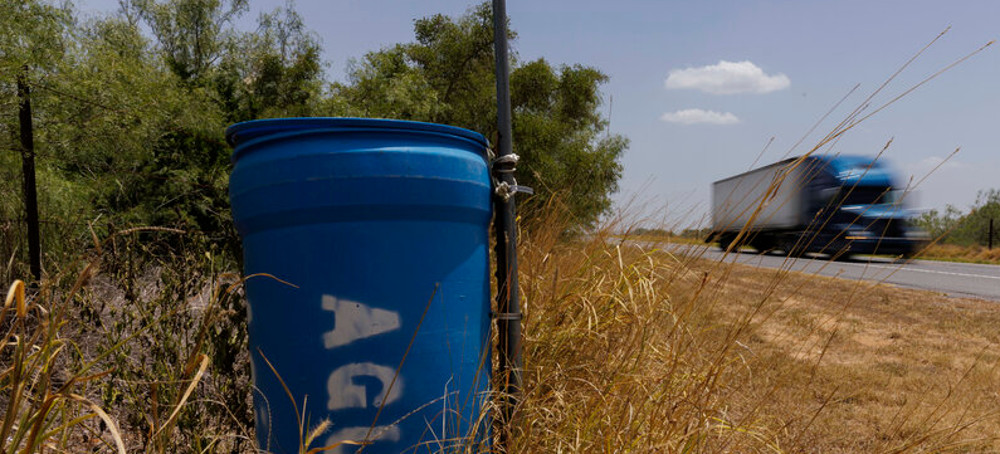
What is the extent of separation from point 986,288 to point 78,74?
1299cm

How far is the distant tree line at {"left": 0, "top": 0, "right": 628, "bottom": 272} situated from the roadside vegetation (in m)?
0.04

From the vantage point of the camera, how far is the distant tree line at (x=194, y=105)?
134 inches

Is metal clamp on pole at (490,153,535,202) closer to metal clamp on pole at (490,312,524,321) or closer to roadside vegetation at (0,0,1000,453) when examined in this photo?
metal clamp on pole at (490,312,524,321)

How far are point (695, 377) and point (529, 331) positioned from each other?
0.64 meters

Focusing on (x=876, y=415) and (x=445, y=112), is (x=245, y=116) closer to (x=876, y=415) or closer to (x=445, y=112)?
(x=445, y=112)

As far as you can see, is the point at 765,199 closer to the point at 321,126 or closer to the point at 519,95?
the point at 321,126

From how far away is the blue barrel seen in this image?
155cm

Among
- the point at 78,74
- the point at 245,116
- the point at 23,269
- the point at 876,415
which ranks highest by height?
the point at 245,116

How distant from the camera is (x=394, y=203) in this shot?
1.56 m

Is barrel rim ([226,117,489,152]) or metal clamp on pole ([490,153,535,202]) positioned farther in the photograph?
metal clamp on pole ([490,153,535,202])

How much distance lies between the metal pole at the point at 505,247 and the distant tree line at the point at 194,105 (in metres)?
0.59

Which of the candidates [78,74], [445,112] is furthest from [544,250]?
[445,112]

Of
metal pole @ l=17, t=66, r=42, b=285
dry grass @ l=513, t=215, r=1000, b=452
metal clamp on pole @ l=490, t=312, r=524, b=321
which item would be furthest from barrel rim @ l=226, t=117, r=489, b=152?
metal pole @ l=17, t=66, r=42, b=285

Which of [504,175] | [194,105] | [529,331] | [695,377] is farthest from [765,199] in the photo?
[194,105]
